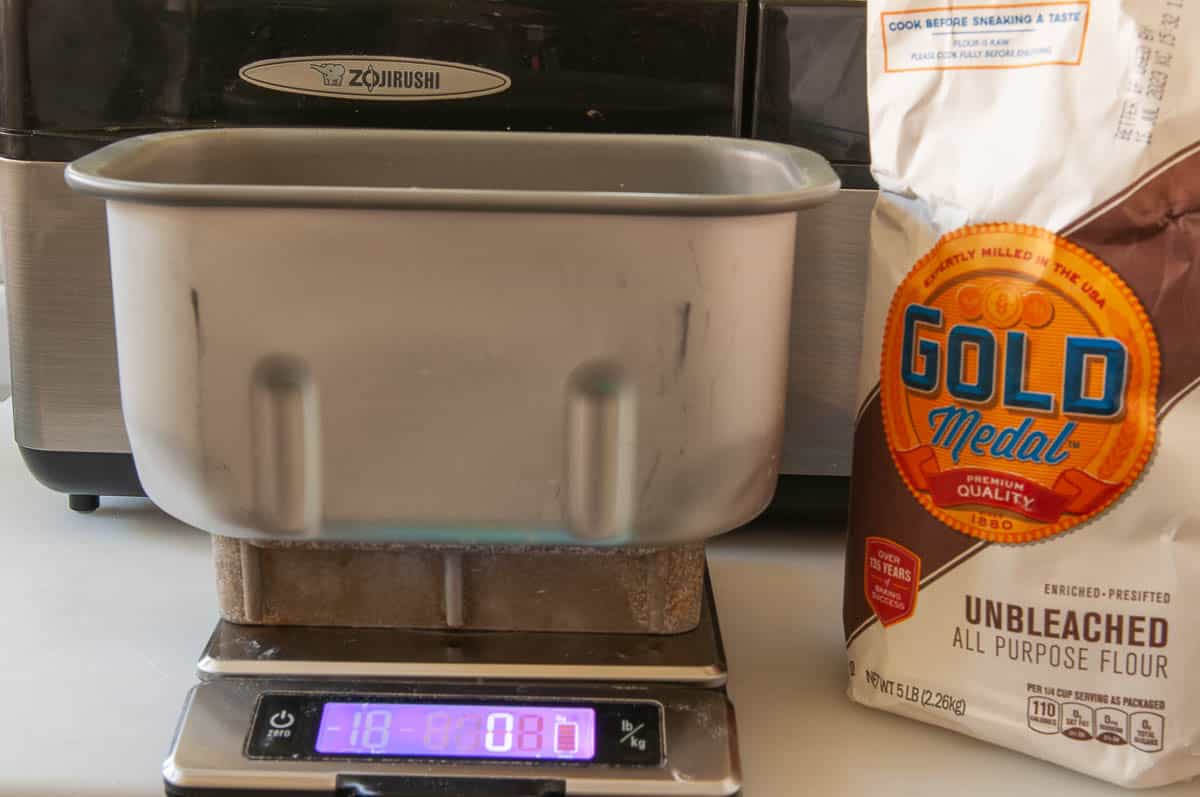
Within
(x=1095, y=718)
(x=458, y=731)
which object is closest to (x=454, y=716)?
(x=458, y=731)

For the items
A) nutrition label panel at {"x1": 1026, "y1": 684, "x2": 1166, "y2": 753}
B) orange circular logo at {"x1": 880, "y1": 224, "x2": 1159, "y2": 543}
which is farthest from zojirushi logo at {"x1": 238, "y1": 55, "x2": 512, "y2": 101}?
nutrition label panel at {"x1": 1026, "y1": 684, "x2": 1166, "y2": 753}

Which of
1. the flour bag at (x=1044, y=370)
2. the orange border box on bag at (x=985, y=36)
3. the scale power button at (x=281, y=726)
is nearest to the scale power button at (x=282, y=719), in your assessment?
the scale power button at (x=281, y=726)

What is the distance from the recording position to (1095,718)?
1.65 feet

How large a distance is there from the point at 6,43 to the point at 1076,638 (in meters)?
0.56

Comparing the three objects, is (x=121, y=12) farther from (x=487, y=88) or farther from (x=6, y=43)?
(x=487, y=88)

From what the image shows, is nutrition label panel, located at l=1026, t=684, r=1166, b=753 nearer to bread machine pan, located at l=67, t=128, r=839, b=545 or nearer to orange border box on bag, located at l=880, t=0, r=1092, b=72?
bread machine pan, located at l=67, t=128, r=839, b=545

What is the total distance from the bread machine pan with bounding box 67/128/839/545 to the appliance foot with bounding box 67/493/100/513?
0.89 feet

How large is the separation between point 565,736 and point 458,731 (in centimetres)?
4

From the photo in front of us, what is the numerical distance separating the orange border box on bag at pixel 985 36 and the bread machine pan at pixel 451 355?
7 centimetres

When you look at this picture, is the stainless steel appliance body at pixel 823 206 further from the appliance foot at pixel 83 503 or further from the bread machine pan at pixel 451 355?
the appliance foot at pixel 83 503

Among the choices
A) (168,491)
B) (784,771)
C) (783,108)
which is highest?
(783,108)

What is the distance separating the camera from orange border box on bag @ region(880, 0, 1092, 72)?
475 millimetres

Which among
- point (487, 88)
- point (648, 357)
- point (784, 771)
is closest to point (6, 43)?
point (487, 88)

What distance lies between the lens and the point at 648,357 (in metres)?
0.47
